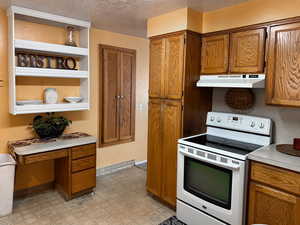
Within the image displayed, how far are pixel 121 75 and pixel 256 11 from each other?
218cm

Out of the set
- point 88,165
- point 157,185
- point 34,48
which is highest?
point 34,48

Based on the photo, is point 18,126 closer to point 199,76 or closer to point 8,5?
point 8,5

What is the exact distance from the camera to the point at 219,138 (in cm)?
258

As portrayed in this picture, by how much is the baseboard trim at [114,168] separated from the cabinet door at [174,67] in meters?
1.81

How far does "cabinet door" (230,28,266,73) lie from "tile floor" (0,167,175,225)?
1.82 m

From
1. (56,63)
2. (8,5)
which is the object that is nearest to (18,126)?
(56,63)

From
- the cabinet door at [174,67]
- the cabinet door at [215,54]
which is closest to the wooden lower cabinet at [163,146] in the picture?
the cabinet door at [174,67]

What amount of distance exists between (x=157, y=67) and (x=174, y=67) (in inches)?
11.1

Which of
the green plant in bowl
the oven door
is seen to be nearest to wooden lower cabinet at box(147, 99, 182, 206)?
the oven door

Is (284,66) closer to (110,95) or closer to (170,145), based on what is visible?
(170,145)

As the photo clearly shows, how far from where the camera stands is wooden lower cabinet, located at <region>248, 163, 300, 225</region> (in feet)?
5.77

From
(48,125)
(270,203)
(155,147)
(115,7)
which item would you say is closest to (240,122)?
(270,203)

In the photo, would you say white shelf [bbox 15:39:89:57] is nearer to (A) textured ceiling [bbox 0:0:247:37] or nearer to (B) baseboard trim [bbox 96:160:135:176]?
(A) textured ceiling [bbox 0:0:247:37]

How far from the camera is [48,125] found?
280 centimetres
